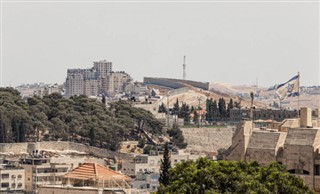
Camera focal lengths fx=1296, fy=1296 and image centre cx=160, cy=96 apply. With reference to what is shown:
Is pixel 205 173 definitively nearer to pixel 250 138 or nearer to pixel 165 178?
pixel 250 138

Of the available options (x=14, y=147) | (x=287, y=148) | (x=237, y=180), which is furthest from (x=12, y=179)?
(x=237, y=180)

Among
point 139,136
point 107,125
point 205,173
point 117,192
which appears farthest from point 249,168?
point 139,136

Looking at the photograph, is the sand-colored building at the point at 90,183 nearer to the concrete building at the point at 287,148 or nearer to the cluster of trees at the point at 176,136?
the concrete building at the point at 287,148

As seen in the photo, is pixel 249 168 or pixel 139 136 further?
pixel 139 136

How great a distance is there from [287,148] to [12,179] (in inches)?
2201

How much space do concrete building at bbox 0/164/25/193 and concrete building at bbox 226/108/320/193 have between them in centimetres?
5187

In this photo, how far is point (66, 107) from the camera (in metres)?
133

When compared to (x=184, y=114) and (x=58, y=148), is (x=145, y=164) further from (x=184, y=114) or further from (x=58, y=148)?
(x=184, y=114)

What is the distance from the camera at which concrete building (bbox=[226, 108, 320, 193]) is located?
39.0 m

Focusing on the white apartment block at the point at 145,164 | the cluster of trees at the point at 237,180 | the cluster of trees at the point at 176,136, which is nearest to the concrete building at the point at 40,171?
the white apartment block at the point at 145,164

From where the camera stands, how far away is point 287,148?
39.6 metres

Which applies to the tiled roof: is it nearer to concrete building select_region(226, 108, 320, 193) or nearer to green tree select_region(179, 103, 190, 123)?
concrete building select_region(226, 108, 320, 193)

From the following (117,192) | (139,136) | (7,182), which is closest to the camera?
(117,192)

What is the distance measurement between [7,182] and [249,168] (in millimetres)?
55510
